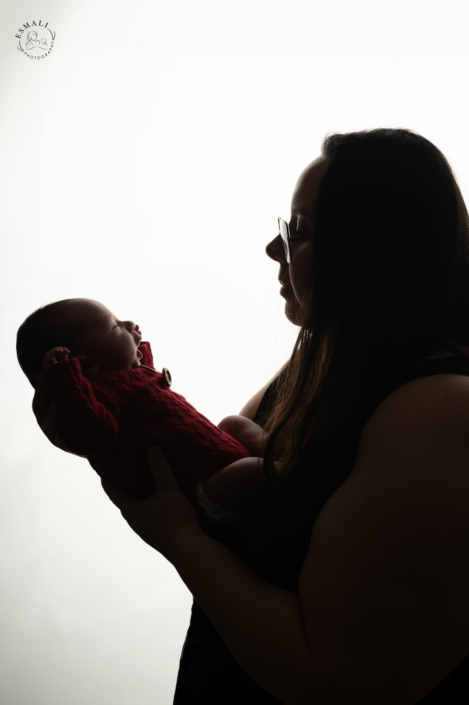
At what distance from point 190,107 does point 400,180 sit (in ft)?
4.64

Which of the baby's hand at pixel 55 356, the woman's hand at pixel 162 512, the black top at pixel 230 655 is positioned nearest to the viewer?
the black top at pixel 230 655

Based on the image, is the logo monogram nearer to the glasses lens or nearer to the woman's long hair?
the glasses lens

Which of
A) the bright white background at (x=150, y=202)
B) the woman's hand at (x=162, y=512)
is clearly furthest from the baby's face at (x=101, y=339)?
the bright white background at (x=150, y=202)

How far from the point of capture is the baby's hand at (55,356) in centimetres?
90

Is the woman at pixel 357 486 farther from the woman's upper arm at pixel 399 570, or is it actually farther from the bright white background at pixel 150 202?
the bright white background at pixel 150 202

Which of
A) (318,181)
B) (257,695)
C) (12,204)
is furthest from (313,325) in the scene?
(12,204)

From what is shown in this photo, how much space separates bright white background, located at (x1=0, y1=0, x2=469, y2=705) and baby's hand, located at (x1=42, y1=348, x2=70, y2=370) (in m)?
0.99

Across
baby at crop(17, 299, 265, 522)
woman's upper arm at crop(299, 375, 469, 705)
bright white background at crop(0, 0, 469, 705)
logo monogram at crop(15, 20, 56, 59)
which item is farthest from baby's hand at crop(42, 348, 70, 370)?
logo monogram at crop(15, 20, 56, 59)

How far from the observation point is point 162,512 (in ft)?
2.68

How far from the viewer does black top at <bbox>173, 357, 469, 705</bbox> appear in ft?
1.94

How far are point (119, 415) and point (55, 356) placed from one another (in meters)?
0.16

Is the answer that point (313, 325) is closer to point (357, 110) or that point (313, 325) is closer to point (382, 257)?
point (382, 257)

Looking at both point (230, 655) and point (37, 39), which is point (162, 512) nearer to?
point (230, 655)

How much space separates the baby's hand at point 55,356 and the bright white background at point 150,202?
986 mm
